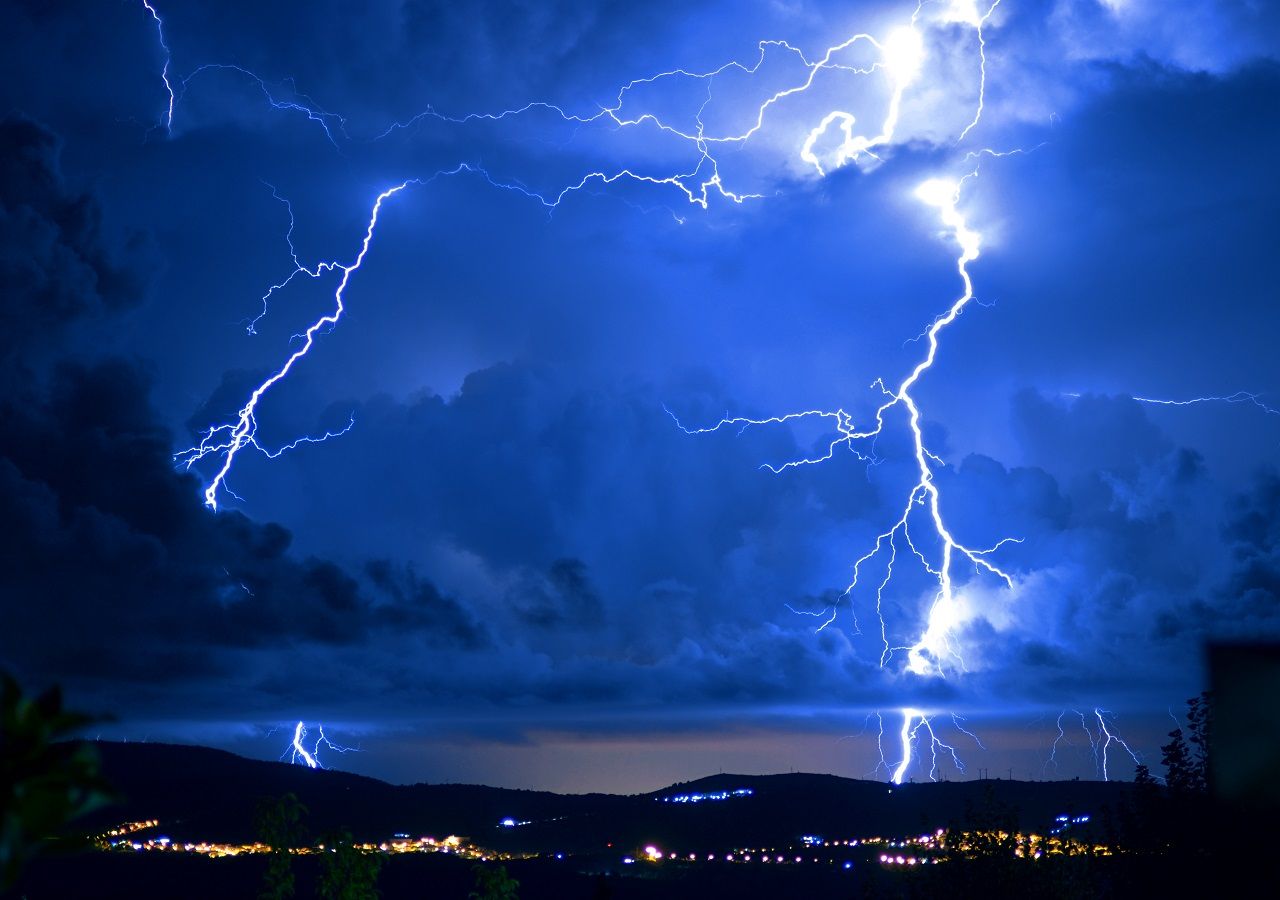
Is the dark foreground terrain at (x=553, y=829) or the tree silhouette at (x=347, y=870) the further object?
the dark foreground terrain at (x=553, y=829)

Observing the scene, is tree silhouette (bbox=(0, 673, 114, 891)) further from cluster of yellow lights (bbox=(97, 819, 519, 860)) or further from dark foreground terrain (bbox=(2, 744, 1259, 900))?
cluster of yellow lights (bbox=(97, 819, 519, 860))

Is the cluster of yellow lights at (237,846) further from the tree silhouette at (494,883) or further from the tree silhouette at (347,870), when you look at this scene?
the tree silhouette at (347,870)

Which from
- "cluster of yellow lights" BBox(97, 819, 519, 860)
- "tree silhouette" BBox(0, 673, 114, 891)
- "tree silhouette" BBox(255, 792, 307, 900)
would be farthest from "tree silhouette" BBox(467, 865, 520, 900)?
"cluster of yellow lights" BBox(97, 819, 519, 860)

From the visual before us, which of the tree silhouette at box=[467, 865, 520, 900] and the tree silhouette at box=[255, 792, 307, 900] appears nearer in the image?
the tree silhouette at box=[255, 792, 307, 900]

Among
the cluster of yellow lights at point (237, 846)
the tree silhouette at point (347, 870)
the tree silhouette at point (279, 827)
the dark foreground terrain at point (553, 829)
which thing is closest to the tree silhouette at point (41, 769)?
the tree silhouette at point (279, 827)

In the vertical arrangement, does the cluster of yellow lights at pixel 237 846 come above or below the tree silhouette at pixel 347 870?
below
